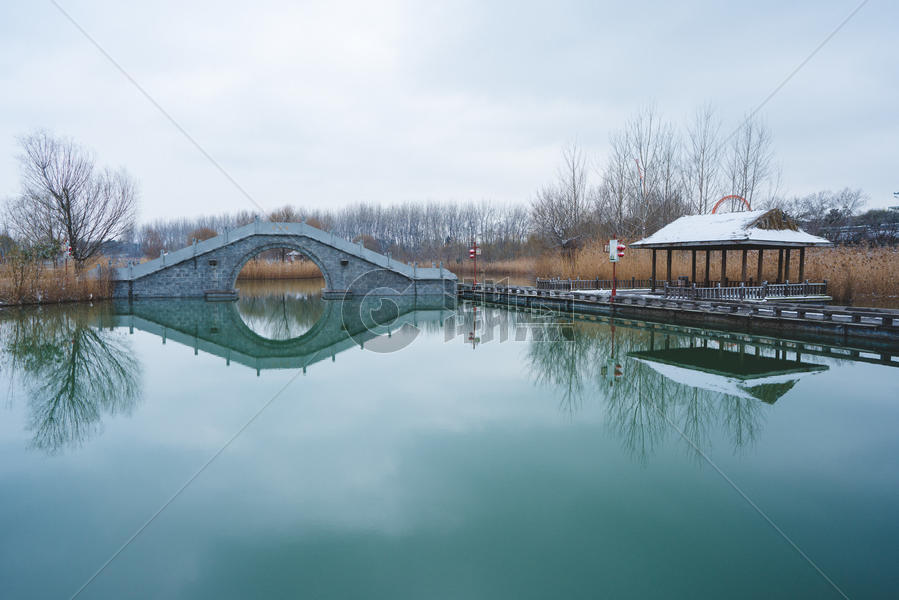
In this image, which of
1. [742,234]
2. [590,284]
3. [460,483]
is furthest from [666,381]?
[590,284]

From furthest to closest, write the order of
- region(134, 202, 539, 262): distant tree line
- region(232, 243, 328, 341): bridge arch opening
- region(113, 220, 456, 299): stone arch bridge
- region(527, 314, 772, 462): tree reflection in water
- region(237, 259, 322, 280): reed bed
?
region(134, 202, 539, 262): distant tree line
region(237, 259, 322, 280): reed bed
region(113, 220, 456, 299): stone arch bridge
region(232, 243, 328, 341): bridge arch opening
region(527, 314, 772, 462): tree reflection in water

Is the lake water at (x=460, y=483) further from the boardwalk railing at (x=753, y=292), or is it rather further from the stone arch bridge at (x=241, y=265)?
the stone arch bridge at (x=241, y=265)

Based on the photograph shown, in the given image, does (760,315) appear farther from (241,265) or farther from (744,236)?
(241,265)

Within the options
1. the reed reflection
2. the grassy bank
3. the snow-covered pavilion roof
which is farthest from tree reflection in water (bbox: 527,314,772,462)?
the grassy bank

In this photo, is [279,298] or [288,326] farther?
[279,298]

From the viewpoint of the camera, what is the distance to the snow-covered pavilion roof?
17.0m

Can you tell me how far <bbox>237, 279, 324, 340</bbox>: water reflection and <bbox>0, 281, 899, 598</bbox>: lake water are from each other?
5.66 metres

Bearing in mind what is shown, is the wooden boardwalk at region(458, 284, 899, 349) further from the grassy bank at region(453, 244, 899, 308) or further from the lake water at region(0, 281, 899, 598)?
the grassy bank at region(453, 244, 899, 308)

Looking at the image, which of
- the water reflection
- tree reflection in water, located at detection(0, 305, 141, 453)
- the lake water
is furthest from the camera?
the water reflection

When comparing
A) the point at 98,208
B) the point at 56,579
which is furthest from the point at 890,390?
the point at 98,208

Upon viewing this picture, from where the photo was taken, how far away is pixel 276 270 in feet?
128

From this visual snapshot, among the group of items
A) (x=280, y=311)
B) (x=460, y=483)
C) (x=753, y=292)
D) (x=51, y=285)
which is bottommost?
(x=460, y=483)

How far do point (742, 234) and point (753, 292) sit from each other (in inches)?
88.9

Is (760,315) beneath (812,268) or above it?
beneath
